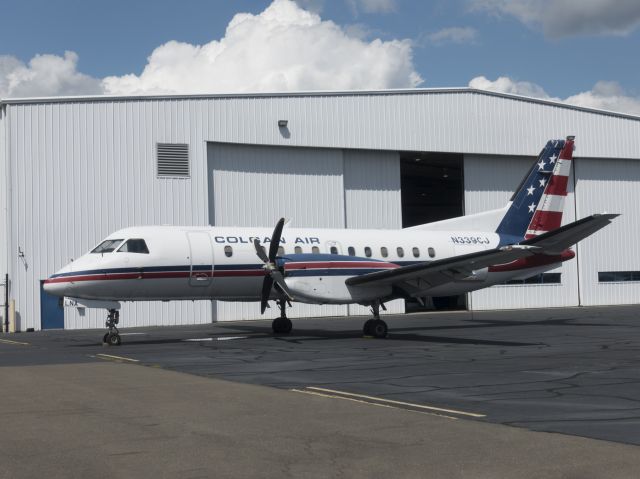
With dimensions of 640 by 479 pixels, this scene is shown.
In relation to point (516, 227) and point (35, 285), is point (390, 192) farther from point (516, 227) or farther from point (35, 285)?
point (35, 285)

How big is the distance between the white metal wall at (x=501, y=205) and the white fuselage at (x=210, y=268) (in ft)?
60.0

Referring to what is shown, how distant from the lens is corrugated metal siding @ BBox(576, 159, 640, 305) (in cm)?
4538

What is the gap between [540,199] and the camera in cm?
2925

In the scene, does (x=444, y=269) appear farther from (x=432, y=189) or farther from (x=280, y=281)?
(x=432, y=189)

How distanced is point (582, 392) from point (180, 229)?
48.7 feet

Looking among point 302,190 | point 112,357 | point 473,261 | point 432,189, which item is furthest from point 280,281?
point 432,189

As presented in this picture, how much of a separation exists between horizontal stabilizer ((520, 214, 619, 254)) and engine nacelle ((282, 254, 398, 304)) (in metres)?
4.91

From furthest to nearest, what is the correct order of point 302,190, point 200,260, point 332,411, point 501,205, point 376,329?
point 501,205, point 302,190, point 376,329, point 200,260, point 332,411

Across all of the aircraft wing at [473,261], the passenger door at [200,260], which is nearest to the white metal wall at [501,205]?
the aircraft wing at [473,261]

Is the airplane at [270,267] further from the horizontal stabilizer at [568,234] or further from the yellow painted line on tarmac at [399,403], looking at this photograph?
the yellow painted line on tarmac at [399,403]

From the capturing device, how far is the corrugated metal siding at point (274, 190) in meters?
37.3

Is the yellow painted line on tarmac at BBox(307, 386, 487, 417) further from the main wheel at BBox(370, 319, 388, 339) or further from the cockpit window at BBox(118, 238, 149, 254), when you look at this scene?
the cockpit window at BBox(118, 238, 149, 254)

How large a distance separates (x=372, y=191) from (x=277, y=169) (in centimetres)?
571

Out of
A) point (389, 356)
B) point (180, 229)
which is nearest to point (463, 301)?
point (180, 229)
